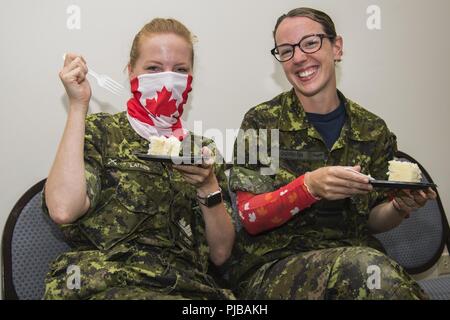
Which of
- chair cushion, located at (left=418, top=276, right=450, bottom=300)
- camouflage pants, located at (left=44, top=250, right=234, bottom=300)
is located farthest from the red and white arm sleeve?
chair cushion, located at (left=418, top=276, right=450, bottom=300)

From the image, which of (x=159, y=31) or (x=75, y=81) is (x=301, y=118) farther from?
(x=75, y=81)

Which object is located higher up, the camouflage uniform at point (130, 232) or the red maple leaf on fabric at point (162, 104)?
the red maple leaf on fabric at point (162, 104)

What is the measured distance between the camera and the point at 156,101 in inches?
59.0

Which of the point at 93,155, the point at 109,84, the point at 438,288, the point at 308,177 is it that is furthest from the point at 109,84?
the point at 438,288

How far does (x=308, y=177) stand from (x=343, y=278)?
0.31 metres

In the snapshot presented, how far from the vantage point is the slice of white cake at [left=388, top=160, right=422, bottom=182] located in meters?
1.43

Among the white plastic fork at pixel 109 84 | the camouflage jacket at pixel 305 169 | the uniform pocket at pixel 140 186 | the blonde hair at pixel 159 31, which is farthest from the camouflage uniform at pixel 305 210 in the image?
the white plastic fork at pixel 109 84

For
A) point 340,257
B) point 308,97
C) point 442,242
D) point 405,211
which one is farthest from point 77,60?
point 442,242

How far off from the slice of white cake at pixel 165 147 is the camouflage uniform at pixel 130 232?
13 centimetres

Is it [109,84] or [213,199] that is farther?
[109,84]

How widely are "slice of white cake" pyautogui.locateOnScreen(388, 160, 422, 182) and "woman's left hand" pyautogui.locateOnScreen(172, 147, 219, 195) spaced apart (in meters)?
0.53

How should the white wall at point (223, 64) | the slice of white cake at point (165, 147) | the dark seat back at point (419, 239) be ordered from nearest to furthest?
1. the slice of white cake at point (165, 147)
2. the white wall at point (223, 64)
3. the dark seat back at point (419, 239)

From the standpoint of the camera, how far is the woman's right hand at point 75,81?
4.27ft

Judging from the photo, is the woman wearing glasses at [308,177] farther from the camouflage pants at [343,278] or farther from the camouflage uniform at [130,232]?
the camouflage uniform at [130,232]
